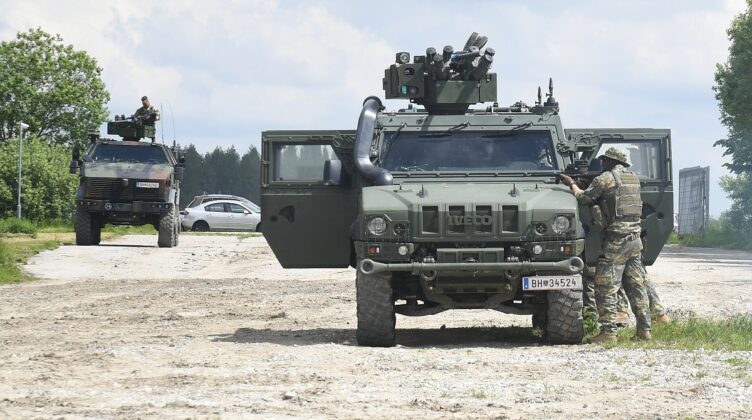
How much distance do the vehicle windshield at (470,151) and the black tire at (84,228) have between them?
17429 millimetres

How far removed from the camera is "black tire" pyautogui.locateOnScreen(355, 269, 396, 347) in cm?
1116

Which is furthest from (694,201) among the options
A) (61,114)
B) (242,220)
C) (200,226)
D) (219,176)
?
(219,176)

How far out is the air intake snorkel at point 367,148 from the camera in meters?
11.9

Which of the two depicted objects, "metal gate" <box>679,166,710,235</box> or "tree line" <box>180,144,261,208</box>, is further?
"tree line" <box>180,144,261,208</box>

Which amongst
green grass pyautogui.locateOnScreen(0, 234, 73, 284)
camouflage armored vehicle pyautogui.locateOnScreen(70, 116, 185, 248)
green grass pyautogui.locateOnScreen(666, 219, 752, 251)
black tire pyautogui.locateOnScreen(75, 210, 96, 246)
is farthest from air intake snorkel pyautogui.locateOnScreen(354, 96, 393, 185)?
green grass pyautogui.locateOnScreen(666, 219, 752, 251)

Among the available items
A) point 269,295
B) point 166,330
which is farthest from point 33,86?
point 166,330

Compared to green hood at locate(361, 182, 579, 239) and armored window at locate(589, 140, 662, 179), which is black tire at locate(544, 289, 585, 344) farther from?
armored window at locate(589, 140, 662, 179)

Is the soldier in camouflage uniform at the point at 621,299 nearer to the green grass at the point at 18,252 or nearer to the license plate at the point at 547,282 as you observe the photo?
the license plate at the point at 547,282

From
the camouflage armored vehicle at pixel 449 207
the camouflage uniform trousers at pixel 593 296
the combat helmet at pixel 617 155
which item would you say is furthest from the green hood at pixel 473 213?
the camouflage uniform trousers at pixel 593 296

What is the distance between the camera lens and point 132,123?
95.9 feet

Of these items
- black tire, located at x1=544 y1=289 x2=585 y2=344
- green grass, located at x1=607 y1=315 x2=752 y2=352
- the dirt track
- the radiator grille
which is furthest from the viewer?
the radiator grille

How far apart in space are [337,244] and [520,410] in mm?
4987

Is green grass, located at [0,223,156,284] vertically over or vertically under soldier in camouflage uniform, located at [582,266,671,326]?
over

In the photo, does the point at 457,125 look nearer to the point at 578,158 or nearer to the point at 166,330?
the point at 578,158
